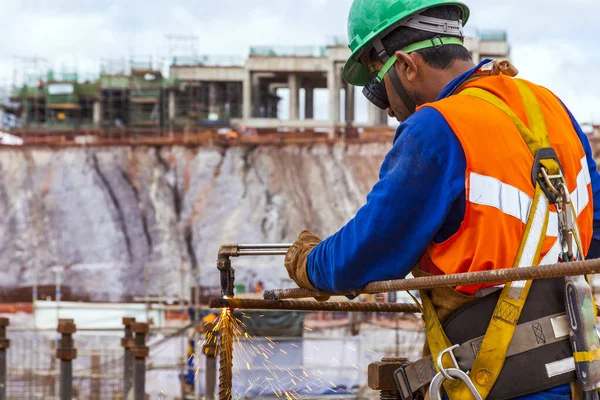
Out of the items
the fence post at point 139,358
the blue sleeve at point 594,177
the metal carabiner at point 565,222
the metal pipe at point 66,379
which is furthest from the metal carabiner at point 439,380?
the fence post at point 139,358

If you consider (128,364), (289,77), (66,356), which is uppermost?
(289,77)

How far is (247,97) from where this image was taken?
47594 mm

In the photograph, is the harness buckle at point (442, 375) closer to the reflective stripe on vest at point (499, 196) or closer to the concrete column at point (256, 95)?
the reflective stripe on vest at point (499, 196)

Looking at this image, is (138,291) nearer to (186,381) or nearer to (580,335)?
(186,381)

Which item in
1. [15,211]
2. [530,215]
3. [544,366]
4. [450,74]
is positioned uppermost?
[15,211]

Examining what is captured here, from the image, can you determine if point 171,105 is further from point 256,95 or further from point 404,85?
point 404,85

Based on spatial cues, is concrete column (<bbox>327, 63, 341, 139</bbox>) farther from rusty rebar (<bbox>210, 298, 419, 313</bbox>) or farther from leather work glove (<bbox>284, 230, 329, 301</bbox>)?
leather work glove (<bbox>284, 230, 329, 301</bbox>)

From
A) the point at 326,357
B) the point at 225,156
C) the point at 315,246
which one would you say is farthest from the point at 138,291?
the point at 315,246

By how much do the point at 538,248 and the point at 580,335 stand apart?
19 cm

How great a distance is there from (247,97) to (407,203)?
46.0 metres

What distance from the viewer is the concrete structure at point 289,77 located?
47.2 meters

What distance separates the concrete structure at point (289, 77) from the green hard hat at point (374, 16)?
44.2 m

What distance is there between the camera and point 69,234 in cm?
4359

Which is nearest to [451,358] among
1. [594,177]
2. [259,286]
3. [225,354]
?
[594,177]
